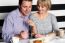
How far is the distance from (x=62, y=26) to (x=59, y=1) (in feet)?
0.95

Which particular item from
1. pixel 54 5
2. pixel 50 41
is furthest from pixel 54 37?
pixel 54 5

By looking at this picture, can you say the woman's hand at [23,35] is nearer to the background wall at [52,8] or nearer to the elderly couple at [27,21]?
the elderly couple at [27,21]

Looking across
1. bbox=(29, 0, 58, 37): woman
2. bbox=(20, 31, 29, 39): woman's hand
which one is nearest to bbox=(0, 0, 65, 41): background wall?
bbox=(29, 0, 58, 37): woman

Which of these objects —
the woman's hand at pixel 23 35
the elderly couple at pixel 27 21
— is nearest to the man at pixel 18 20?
the elderly couple at pixel 27 21

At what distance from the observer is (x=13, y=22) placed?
5.61 ft

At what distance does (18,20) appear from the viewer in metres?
1.74

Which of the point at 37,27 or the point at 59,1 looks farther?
the point at 59,1

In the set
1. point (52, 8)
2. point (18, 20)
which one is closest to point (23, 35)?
point (18, 20)

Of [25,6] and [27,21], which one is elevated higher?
[25,6]

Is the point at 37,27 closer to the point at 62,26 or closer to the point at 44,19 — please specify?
the point at 44,19

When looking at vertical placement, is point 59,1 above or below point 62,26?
above

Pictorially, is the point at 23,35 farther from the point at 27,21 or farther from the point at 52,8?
the point at 52,8

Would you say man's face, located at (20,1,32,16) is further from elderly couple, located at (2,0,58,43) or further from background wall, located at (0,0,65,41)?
background wall, located at (0,0,65,41)

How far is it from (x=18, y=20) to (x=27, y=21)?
3.2 inches
